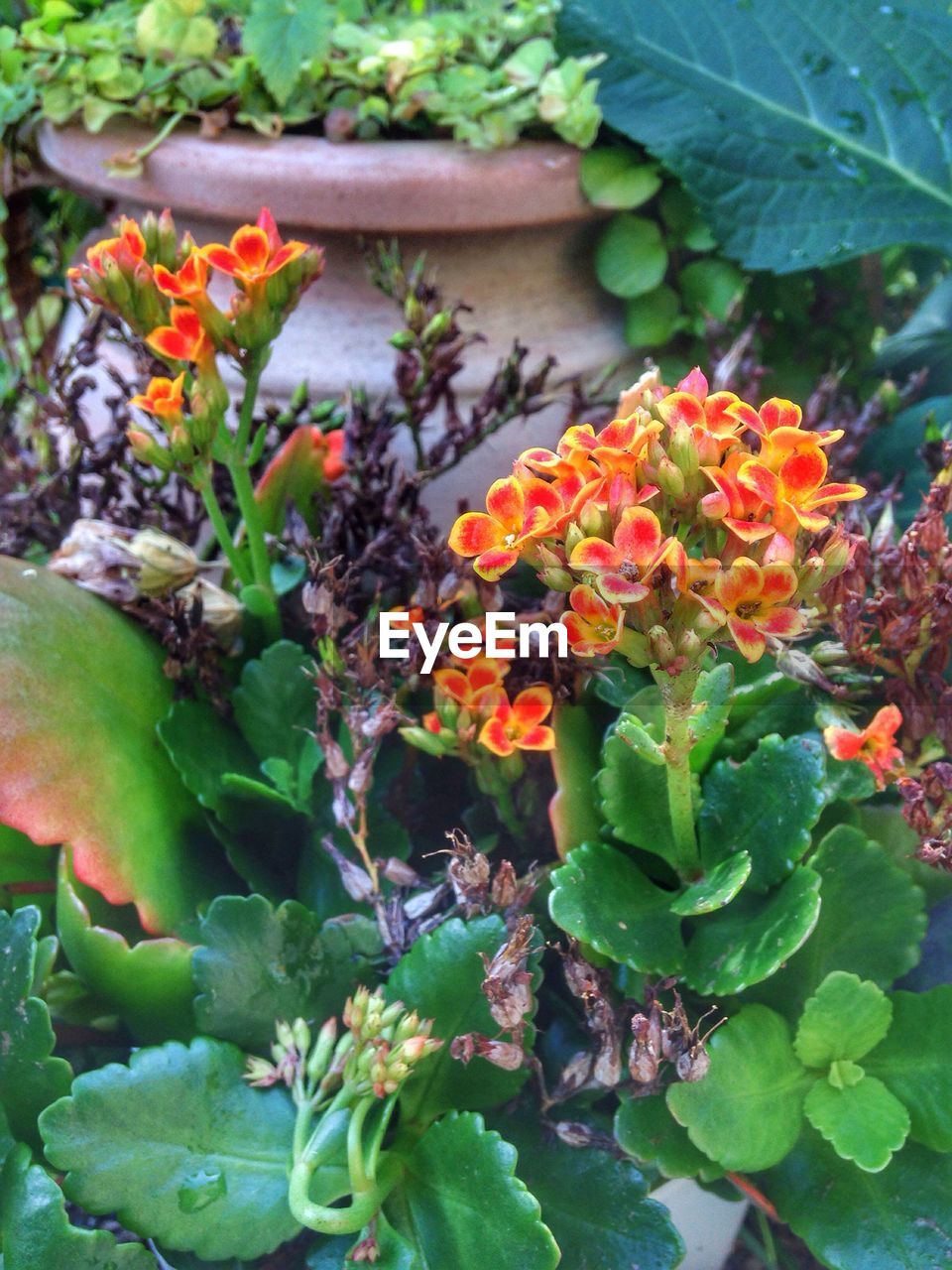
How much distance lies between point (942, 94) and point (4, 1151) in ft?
3.64

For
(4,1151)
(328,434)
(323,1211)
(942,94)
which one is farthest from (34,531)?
(942,94)

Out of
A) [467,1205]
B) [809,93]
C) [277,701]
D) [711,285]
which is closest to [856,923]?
[467,1205]

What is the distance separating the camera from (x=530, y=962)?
0.60 metres

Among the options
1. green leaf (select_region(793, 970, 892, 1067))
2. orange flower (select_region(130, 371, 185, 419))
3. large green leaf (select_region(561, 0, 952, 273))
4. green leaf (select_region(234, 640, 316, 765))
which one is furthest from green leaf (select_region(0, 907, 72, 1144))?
large green leaf (select_region(561, 0, 952, 273))

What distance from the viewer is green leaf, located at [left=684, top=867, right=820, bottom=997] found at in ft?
1.83

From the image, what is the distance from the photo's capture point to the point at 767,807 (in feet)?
2.05

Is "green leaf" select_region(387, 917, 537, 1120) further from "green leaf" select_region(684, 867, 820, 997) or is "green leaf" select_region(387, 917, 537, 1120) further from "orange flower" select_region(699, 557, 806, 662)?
"orange flower" select_region(699, 557, 806, 662)

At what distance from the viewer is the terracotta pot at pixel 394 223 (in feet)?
2.87

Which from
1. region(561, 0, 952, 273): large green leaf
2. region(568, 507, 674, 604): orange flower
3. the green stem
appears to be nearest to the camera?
region(568, 507, 674, 604): orange flower

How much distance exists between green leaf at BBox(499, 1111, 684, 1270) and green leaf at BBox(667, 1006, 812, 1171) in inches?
1.7

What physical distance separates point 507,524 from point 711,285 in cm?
60

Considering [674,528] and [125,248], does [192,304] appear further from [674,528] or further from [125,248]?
[674,528]

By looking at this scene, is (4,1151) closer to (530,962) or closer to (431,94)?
(530,962)

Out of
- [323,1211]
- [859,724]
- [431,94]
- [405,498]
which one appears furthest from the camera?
[431,94]
